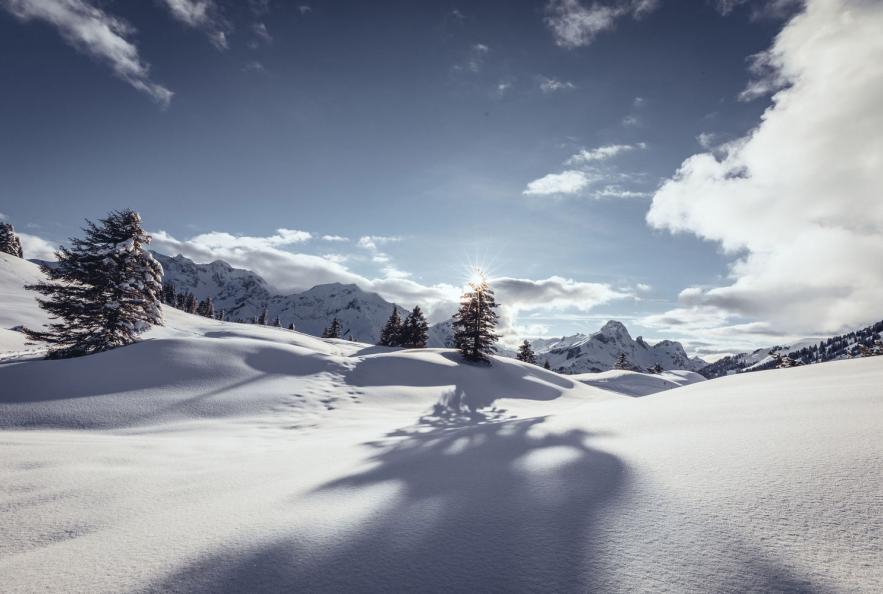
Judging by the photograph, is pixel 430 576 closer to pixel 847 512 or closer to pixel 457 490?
pixel 457 490

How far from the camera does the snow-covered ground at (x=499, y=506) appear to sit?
213cm

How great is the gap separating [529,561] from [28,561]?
11.9 feet

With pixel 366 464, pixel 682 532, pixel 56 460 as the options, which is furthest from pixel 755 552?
pixel 56 460

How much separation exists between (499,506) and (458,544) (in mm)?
642

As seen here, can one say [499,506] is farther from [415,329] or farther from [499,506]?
[415,329]

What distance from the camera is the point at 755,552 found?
6.75ft

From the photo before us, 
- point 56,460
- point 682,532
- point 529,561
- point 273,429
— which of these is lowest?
point 273,429

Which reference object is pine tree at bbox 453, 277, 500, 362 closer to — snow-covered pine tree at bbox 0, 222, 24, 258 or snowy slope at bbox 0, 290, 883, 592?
snowy slope at bbox 0, 290, 883, 592

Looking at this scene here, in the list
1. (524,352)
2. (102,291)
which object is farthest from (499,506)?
(524,352)

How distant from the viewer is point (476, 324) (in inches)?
1144

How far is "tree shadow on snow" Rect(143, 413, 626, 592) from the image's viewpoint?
2.16 meters

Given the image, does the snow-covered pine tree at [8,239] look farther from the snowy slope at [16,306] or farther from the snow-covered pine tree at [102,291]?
the snow-covered pine tree at [102,291]

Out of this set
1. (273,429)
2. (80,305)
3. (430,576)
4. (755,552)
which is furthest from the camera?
(80,305)

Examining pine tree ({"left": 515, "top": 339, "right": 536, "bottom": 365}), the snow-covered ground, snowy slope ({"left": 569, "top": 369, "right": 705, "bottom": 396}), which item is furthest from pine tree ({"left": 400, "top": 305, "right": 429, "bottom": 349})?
the snow-covered ground
